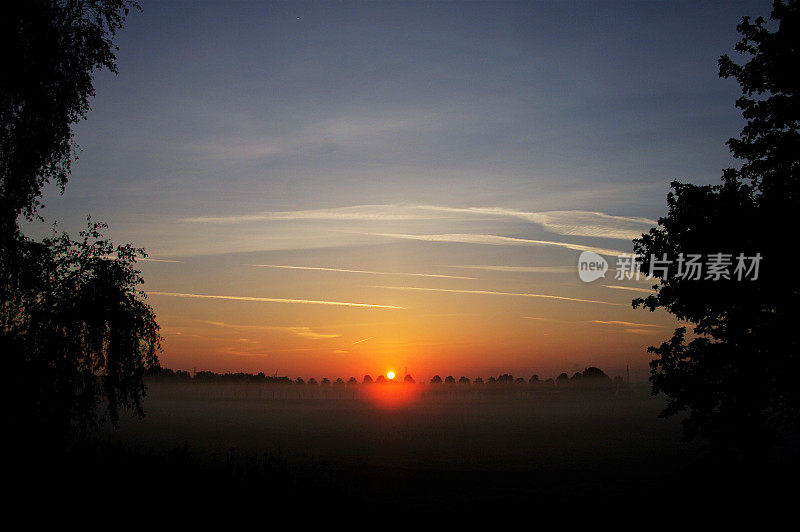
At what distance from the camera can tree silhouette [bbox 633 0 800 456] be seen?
21234 millimetres

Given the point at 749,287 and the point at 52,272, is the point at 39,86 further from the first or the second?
the point at 749,287

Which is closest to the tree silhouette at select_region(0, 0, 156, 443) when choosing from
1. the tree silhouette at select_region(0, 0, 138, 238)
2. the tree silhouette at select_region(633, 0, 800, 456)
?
the tree silhouette at select_region(0, 0, 138, 238)

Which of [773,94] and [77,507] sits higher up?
[773,94]

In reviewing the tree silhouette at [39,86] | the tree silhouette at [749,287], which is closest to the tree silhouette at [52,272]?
the tree silhouette at [39,86]

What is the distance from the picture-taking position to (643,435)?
136m

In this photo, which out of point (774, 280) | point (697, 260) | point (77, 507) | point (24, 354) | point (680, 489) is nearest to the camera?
point (77, 507)

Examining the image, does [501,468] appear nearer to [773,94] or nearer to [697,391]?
[697,391]

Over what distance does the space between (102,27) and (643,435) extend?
141008 millimetres

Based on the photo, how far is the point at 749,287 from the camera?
72.4 feet

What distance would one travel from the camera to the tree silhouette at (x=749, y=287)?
21.2 m

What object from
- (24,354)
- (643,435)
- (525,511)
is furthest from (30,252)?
(643,435)

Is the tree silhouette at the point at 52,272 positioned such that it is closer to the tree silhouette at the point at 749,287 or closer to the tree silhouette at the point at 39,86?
the tree silhouette at the point at 39,86

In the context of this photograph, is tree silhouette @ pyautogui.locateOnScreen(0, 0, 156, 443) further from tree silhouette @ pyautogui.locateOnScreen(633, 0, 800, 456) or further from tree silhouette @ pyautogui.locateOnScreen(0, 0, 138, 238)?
tree silhouette @ pyautogui.locateOnScreen(633, 0, 800, 456)

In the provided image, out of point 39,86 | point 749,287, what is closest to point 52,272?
point 39,86
